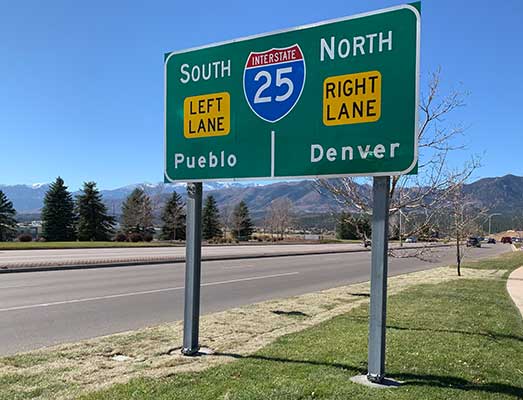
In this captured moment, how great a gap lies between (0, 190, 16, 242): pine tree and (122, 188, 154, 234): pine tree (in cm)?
1289

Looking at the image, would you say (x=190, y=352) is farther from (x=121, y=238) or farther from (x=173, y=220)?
(x=173, y=220)

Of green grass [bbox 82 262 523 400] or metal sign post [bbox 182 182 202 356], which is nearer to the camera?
green grass [bbox 82 262 523 400]

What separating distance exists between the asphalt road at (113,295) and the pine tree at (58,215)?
3401 centimetres

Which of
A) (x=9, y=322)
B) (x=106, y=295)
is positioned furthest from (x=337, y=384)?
(x=106, y=295)

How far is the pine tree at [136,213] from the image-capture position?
61.5m

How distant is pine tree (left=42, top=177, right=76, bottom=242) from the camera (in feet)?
166

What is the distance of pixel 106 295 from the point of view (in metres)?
12.1

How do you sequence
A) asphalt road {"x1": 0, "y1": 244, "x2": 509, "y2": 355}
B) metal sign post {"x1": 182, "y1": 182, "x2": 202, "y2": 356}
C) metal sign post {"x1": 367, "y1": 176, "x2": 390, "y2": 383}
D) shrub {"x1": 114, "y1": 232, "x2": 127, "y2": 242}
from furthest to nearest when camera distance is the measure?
shrub {"x1": 114, "y1": 232, "x2": 127, "y2": 242} < asphalt road {"x1": 0, "y1": 244, "x2": 509, "y2": 355} < metal sign post {"x1": 182, "y1": 182, "x2": 202, "y2": 356} < metal sign post {"x1": 367, "y1": 176, "x2": 390, "y2": 383}

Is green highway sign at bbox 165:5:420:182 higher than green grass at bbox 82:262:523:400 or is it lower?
higher

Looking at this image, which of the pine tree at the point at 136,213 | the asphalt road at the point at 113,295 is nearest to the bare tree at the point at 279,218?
the pine tree at the point at 136,213

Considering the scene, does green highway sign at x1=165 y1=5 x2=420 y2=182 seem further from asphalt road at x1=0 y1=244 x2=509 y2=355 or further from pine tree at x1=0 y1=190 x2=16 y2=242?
pine tree at x1=0 y1=190 x2=16 y2=242

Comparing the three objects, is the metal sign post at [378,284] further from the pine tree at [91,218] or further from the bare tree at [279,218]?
the bare tree at [279,218]

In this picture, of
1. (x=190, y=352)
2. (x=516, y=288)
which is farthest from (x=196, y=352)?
(x=516, y=288)

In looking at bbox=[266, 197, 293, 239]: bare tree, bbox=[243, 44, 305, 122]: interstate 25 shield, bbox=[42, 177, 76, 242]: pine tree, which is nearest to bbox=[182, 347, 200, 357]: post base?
bbox=[243, 44, 305, 122]: interstate 25 shield
